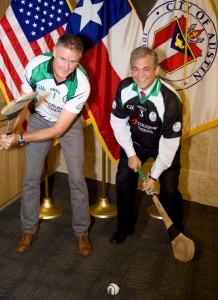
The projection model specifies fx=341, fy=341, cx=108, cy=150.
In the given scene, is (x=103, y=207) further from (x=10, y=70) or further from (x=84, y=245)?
(x=10, y=70)

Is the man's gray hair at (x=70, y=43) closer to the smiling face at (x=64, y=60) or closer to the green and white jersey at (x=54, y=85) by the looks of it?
the smiling face at (x=64, y=60)

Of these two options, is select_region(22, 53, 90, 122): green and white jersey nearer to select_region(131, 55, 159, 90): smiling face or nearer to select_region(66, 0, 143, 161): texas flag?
select_region(131, 55, 159, 90): smiling face

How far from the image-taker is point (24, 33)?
284 cm

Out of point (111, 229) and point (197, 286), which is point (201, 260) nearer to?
point (197, 286)

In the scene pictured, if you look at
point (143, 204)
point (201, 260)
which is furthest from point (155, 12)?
point (201, 260)

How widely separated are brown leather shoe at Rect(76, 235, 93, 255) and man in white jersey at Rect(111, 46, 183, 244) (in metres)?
0.24

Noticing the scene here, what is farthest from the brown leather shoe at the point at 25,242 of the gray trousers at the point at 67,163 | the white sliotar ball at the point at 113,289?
the white sliotar ball at the point at 113,289

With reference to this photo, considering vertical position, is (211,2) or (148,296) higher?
(211,2)

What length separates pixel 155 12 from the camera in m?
2.87

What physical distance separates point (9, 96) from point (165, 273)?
1896 mm

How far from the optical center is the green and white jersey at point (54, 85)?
2334 millimetres

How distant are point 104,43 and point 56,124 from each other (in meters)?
0.95

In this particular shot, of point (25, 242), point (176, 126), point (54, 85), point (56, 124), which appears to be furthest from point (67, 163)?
point (176, 126)

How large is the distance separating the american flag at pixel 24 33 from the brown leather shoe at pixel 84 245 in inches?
52.1
